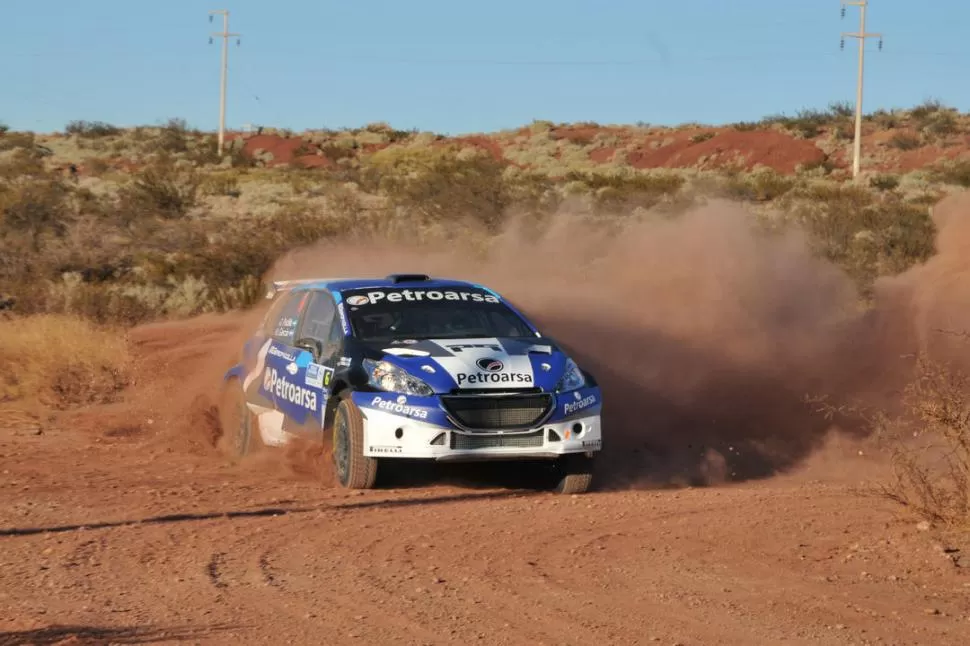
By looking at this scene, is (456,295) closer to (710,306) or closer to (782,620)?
(710,306)

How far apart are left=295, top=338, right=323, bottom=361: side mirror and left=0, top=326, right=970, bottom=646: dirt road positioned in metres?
0.86

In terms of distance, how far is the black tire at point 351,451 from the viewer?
1027cm

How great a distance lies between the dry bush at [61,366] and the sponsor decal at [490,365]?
7.84 metres

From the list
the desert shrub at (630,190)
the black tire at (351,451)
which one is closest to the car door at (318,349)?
the black tire at (351,451)

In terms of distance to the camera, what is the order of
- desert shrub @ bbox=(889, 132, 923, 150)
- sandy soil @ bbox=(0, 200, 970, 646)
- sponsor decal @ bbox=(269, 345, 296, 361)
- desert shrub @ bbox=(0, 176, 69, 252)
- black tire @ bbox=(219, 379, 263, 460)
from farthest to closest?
1. desert shrub @ bbox=(889, 132, 923, 150)
2. desert shrub @ bbox=(0, 176, 69, 252)
3. black tire @ bbox=(219, 379, 263, 460)
4. sponsor decal @ bbox=(269, 345, 296, 361)
5. sandy soil @ bbox=(0, 200, 970, 646)

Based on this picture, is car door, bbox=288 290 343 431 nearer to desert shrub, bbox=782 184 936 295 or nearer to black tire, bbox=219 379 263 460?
black tire, bbox=219 379 263 460

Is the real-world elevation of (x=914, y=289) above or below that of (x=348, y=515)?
above

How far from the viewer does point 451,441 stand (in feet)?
33.2

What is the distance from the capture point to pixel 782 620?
6602 mm

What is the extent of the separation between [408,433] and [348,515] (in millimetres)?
906

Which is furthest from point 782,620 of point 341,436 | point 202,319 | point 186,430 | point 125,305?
point 125,305

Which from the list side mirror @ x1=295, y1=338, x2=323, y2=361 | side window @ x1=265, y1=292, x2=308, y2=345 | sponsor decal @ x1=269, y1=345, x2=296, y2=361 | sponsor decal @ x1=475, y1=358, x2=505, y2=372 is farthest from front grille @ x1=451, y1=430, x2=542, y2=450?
side window @ x1=265, y1=292, x2=308, y2=345

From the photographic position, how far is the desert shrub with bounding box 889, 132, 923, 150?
64.7 metres

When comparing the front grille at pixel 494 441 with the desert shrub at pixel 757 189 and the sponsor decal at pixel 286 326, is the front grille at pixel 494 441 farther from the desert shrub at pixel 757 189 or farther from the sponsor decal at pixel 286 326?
the desert shrub at pixel 757 189
